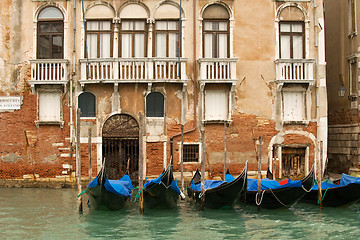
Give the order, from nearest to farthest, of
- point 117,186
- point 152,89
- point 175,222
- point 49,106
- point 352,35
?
point 175,222 → point 117,186 → point 152,89 → point 49,106 → point 352,35

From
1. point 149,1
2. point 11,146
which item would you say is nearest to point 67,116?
point 11,146

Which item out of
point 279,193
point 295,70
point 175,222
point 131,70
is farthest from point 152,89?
point 175,222

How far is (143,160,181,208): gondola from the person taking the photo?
816 cm

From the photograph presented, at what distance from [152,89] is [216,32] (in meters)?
2.08

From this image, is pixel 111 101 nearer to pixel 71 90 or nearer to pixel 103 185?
pixel 71 90

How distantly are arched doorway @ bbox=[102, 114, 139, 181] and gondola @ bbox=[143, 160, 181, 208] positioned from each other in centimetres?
295

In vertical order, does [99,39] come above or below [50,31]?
below

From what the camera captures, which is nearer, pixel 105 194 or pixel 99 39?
pixel 105 194

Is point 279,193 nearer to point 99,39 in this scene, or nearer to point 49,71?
point 99,39

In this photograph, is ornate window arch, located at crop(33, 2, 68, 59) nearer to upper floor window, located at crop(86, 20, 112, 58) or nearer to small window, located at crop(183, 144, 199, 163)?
upper floor window, located at crop(86, 20, 112, 58)

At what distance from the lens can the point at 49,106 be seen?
37.0ft

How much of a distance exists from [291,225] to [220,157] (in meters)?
4.05

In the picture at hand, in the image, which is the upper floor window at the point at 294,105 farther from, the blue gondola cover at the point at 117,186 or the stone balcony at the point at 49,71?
the stone balcony at the point at 49,71

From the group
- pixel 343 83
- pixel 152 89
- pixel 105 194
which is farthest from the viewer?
pixel 343 83
